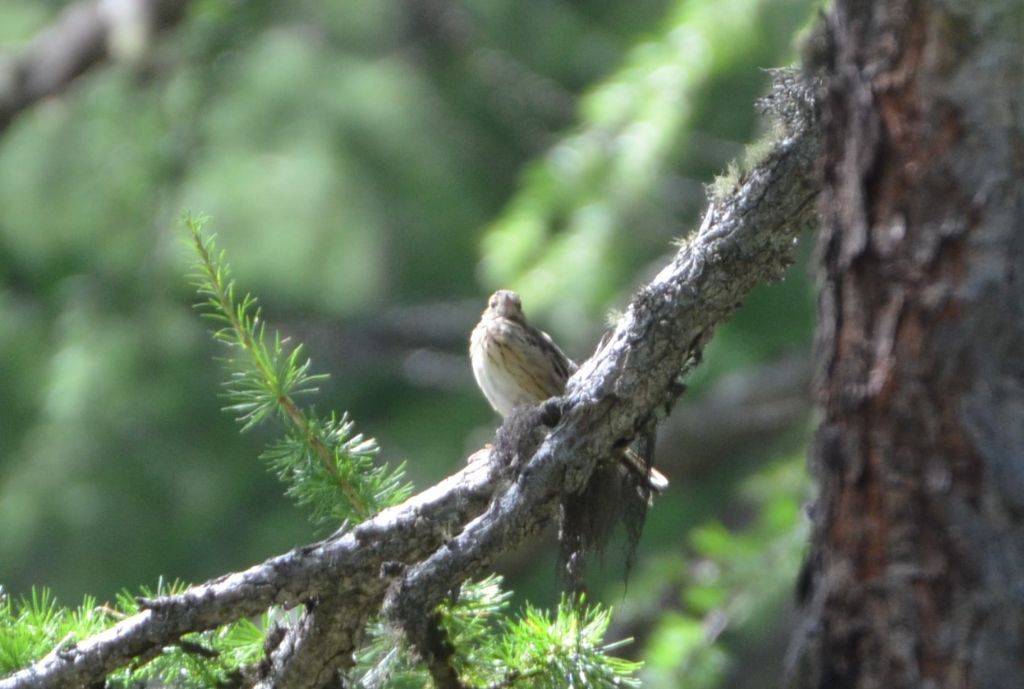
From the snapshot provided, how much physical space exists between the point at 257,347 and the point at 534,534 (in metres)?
0.57

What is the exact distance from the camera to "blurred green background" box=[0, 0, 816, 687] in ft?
24.6

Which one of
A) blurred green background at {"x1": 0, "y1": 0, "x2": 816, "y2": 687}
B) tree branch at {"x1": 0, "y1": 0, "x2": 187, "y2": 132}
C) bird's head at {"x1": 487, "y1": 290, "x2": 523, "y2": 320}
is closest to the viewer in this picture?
bird's head at {"x1": 487, "y1": 290, "x2": 523, "y2": 320}

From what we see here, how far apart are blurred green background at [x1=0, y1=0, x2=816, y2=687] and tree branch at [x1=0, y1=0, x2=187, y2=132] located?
0.13 m

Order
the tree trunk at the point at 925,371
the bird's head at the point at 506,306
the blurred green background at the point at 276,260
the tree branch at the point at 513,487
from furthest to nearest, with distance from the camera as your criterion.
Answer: the blurred green background at the point at 276,260 < the bird's head at the point at 506,306 < the tree branch at the point at 513,487 < the tree trunk at the point at 925,371

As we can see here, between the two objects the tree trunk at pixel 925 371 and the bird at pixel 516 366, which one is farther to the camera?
the bird at pixel 516 366

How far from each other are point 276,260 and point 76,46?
1.54 meters

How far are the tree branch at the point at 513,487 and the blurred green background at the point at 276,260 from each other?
4129 millimetres

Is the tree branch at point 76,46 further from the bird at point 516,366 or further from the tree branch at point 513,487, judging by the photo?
the tree branch at point 513,487

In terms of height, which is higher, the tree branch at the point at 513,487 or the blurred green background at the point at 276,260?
the blurred green background at the point at 276,260

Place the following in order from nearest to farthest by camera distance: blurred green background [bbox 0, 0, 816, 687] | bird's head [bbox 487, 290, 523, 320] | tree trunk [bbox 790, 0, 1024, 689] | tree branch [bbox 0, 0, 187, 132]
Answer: tree trunk [bbox 790, 0, 1024, 689]
bird's head [bbox 487, 290, 523, 320]
tree branch [bbox 0, 0, 187, 132]
blurred green background [bbox 0, 0, 816, 687]

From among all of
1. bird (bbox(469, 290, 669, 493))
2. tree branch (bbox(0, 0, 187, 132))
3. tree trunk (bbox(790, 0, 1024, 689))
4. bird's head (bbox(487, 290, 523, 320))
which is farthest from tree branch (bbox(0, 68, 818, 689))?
tree branch (bbox(0, 0, 187, 132))

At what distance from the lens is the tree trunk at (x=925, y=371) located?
1.43 m

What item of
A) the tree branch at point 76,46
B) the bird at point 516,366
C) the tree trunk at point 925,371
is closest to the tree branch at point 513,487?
the tree trunk at point 925,371

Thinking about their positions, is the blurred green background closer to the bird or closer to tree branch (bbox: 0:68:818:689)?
the bird
